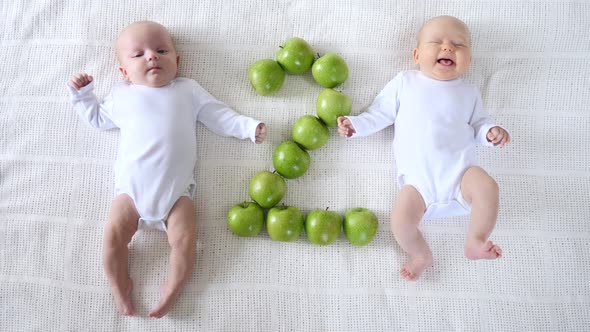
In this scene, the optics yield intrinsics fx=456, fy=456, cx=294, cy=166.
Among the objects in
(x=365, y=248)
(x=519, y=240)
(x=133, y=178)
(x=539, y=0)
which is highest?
(x=539, y=0)

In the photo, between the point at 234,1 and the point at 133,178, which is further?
the point at 234,1

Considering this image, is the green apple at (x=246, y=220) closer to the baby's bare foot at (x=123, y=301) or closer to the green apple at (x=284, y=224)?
the green apple at (x=284, y=224)

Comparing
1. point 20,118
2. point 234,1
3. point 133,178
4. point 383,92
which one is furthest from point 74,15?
point 383,92

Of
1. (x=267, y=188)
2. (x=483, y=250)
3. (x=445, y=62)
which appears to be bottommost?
(x=267, y=188)

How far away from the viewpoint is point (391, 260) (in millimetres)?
1562

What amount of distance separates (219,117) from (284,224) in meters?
0.44

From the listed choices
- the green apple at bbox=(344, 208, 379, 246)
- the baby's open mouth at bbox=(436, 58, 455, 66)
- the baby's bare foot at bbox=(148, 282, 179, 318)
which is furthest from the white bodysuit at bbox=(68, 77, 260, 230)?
the baby's open mouth at bbox=(436, 58, 455, 66)

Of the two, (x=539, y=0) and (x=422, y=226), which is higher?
(x=539, y=0)

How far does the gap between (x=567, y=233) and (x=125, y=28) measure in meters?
1.74

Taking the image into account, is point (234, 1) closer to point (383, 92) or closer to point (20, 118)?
point (383, 92)

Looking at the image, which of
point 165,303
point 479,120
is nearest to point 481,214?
point 479,120

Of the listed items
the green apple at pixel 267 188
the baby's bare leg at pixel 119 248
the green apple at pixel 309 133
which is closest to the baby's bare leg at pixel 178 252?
the baby's bare leg at pixel 119 248

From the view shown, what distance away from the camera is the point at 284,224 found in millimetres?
1488

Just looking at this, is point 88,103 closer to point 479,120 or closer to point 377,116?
point 377,116
